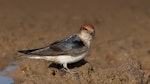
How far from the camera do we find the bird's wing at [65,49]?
29.8ft

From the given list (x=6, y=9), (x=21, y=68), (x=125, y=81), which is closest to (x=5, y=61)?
(x=21, y=68)

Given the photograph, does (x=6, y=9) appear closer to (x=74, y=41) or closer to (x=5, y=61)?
(x=5, y=61)

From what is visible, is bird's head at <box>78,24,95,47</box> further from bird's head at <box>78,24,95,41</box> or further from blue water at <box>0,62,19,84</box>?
blue water at <box>0,62,19,84</box>

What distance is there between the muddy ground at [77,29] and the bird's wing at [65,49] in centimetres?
31

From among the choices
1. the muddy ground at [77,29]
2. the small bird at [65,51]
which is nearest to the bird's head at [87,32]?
the small bird at [65,51]

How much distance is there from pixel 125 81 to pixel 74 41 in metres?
1.04

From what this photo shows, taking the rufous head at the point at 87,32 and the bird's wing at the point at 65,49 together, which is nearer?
the bird's wing at the point at 65,49

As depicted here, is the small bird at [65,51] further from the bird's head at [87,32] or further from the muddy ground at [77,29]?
the muddy ground at [77,29]

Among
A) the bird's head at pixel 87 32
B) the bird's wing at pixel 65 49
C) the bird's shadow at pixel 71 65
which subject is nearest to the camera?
the bird's wing at pixel 65 49

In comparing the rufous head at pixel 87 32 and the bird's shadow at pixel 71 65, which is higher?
the rufous head at pixel 87 32

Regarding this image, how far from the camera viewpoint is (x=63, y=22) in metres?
13.3

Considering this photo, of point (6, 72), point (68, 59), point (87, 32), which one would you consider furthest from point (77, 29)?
point (68, 59)

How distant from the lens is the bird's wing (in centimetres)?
→ 909

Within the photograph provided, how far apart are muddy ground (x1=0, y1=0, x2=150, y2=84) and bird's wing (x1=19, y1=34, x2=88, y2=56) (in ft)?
1.03
